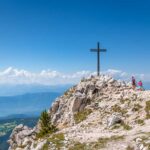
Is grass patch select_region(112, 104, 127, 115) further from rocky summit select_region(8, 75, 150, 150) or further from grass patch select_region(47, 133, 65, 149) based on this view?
grass patch select_region(47, 133, 65, 149)

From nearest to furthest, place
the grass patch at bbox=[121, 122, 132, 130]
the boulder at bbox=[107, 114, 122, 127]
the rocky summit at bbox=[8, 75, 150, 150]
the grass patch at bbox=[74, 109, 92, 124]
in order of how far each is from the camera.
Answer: the rocky summit at bbox=[8, 75, 150, 150] → the grass patch at bbox=[121, 122, 132, 130] → the boulder at bbox=[107, 114, 122, 127] → the grass patch at bbox=[74, 109, 92, 124]

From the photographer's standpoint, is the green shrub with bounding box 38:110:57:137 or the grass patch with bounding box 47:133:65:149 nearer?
the grass patch with bounding box 47:133:65:149

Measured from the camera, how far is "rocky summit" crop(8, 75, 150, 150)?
25781mm

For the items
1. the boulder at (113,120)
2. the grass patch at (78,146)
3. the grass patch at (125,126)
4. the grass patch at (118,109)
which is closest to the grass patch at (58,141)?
the grass patch at (78,146)

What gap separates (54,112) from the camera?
49531mm

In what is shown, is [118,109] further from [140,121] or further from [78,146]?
[78,146]

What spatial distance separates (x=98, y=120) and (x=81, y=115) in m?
4.84

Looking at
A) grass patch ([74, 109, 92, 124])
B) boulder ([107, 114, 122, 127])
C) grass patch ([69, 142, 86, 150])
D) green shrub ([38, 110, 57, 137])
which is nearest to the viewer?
grass patch ([69, 142, 86, 150])

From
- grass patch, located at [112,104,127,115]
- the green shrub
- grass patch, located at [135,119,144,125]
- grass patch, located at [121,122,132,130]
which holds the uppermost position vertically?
grass patch, located at [112,104,127,115]

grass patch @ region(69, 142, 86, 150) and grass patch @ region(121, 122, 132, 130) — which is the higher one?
grass patch @ region(121, 122, 132, 130)

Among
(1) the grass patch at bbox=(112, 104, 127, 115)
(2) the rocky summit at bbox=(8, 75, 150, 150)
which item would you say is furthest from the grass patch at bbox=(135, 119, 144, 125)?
(1) the grass patch at bbox=(112, 104, 127, 115)

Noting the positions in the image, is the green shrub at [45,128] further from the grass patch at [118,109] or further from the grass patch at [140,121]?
the grass patch at [140,121]

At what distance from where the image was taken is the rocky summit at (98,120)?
25.8 metres

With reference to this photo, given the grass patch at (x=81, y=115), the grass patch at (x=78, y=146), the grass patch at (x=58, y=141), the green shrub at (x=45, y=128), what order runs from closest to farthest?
the grass patch at (x=78, y=146) < the grass patch at (x=58, y=141) < the green shrub at (x=45, y=128) < the grass patch at (x=81, y=115)
